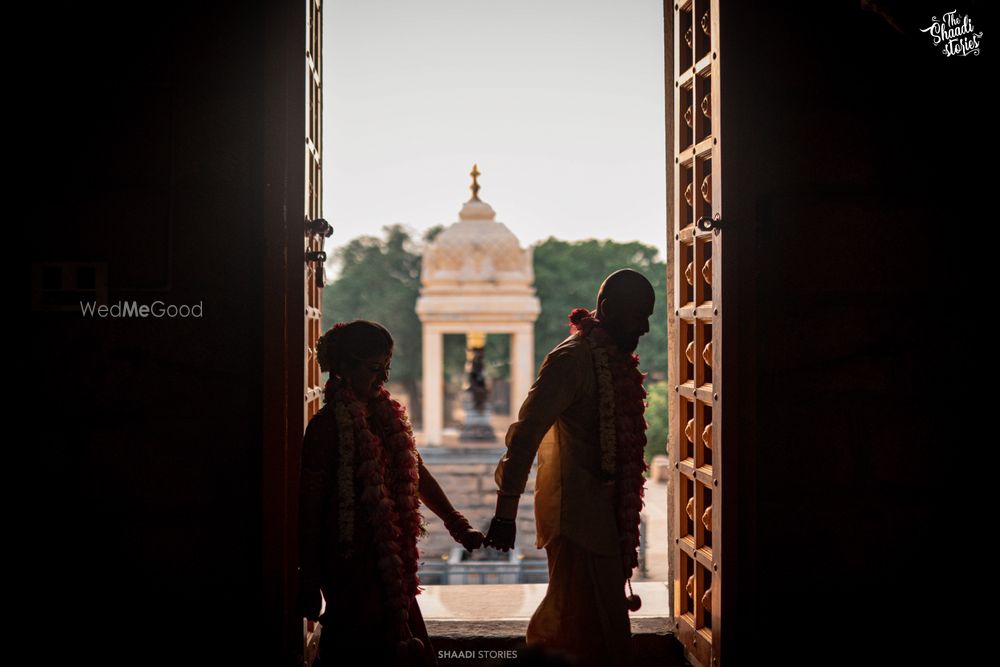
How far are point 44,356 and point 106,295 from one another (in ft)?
1.12

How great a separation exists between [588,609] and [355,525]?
1015mm

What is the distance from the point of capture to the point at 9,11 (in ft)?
11.6

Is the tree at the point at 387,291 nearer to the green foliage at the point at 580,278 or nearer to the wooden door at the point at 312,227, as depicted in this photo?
the green foliage at the point at 580,278

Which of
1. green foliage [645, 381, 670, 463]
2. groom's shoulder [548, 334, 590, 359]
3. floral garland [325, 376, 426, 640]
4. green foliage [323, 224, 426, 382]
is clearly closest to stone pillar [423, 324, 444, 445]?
green foliage [645, 381, 670, 463]

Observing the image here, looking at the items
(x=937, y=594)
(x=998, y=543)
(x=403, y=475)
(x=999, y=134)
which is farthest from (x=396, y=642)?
(x=999, y=134)

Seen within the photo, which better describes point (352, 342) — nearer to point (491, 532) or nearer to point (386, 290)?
point (491, 532)

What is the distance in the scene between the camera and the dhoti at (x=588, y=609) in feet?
11.3

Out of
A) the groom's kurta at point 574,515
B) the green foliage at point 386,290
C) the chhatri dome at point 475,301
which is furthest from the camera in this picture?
the green foliage at point 386,290

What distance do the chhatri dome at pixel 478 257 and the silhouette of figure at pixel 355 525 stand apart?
11724 millimetres

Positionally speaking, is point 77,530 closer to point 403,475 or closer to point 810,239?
point 403,475

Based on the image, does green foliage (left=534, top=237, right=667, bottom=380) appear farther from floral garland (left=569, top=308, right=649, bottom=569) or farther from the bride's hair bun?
the bride's hair bun

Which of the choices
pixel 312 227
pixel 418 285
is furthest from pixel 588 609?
pixel 418 285

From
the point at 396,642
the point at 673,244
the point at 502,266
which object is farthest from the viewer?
the point at 502,266

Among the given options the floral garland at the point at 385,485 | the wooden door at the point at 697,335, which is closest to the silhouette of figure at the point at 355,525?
the floral garland at the point at 385,485
